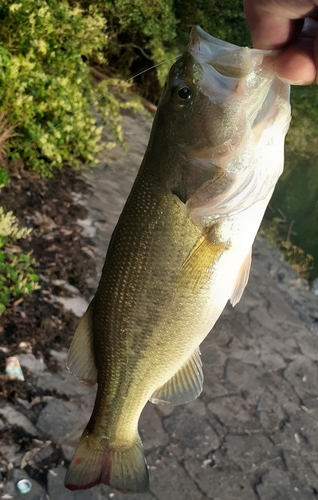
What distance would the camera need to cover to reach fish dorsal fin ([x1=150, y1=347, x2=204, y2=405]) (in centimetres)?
206

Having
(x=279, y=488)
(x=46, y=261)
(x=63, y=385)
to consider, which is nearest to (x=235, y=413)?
(x=279, y=488)

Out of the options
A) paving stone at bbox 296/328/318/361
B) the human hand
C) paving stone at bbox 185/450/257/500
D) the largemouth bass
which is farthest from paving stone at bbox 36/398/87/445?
paving stone at bbox 296/328/318/361

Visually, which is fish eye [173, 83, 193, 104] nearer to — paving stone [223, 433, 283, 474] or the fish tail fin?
the fish tail fin

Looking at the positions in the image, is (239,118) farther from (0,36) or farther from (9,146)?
(0,36)

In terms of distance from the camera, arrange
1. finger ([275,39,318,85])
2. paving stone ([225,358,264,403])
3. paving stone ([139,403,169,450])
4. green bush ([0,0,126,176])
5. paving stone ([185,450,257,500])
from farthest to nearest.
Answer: green bush ([0,0,126,176]) < paving stone ([225,358,264,403]) < paving stone ([139,403,169,450]) < paving stone ([185,450,257,500]) < finger ([275,39,318,85])

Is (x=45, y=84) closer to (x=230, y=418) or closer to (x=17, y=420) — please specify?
(x=17, y=420)

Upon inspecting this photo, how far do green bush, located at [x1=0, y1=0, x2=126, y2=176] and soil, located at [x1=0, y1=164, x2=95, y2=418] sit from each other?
29cm

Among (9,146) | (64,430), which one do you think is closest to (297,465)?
(64,430)

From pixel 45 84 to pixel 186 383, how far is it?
15.3ft

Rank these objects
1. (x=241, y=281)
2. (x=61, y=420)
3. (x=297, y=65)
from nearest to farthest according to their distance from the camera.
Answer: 1. (x=297, y=65)
2. (x=241, y=281)
3. (x=61, y=420)

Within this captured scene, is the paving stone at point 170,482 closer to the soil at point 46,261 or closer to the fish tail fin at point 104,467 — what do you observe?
the soil at point 46,261

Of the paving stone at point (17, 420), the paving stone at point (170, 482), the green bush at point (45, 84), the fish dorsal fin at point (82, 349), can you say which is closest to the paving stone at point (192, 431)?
the paving stone at point (170, 482)

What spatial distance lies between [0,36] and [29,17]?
39 centimetres

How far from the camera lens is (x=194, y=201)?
1.80m
